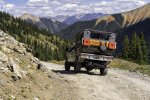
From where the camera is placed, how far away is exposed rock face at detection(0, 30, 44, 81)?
1844cm

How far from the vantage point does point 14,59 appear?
20.8 m

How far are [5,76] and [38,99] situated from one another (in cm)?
198

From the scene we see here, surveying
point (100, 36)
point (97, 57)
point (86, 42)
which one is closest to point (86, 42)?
point (86, 42)

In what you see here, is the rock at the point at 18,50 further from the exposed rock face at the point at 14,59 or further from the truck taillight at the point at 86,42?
the truck taillight at the point at 86,42

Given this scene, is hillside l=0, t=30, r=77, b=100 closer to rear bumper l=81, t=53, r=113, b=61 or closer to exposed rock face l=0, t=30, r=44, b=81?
exposed rock face l=0, t=30, r=44, b=81

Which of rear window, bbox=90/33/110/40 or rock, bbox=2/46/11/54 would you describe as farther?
rear window, bbox=90/33/110/40

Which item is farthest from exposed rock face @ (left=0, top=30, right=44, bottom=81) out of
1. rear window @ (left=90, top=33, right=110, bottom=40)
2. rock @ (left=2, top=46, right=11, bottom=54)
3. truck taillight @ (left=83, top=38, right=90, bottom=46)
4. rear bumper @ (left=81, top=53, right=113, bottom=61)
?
rear window @ (left=90, top=33, right=110, bottom=40)

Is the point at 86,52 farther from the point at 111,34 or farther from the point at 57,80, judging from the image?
the point at 57,80

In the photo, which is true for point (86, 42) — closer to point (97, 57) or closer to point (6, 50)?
point (97, 57)

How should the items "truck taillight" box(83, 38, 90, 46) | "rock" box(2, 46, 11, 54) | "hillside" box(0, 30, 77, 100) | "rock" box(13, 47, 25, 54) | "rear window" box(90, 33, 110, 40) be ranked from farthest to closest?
"rear window" box(90, 33, 110, 40), "truck taillight" box(83, 38, 90, 46), "rock" box(13, 47, 25, 54), "rock" box(2, 46, 11, 54), "hillside" box(0, 30, 77, 100)

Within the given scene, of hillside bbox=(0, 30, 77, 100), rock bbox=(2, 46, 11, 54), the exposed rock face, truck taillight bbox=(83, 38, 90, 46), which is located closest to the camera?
hillside bbox=(0, 30, 77, 100)

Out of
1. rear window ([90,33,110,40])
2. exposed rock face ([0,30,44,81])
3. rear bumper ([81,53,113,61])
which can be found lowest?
rear bumper ([81,53,113,61])

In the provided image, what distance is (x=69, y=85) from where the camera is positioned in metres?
23.4

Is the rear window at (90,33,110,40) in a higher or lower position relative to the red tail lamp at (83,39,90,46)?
higher
